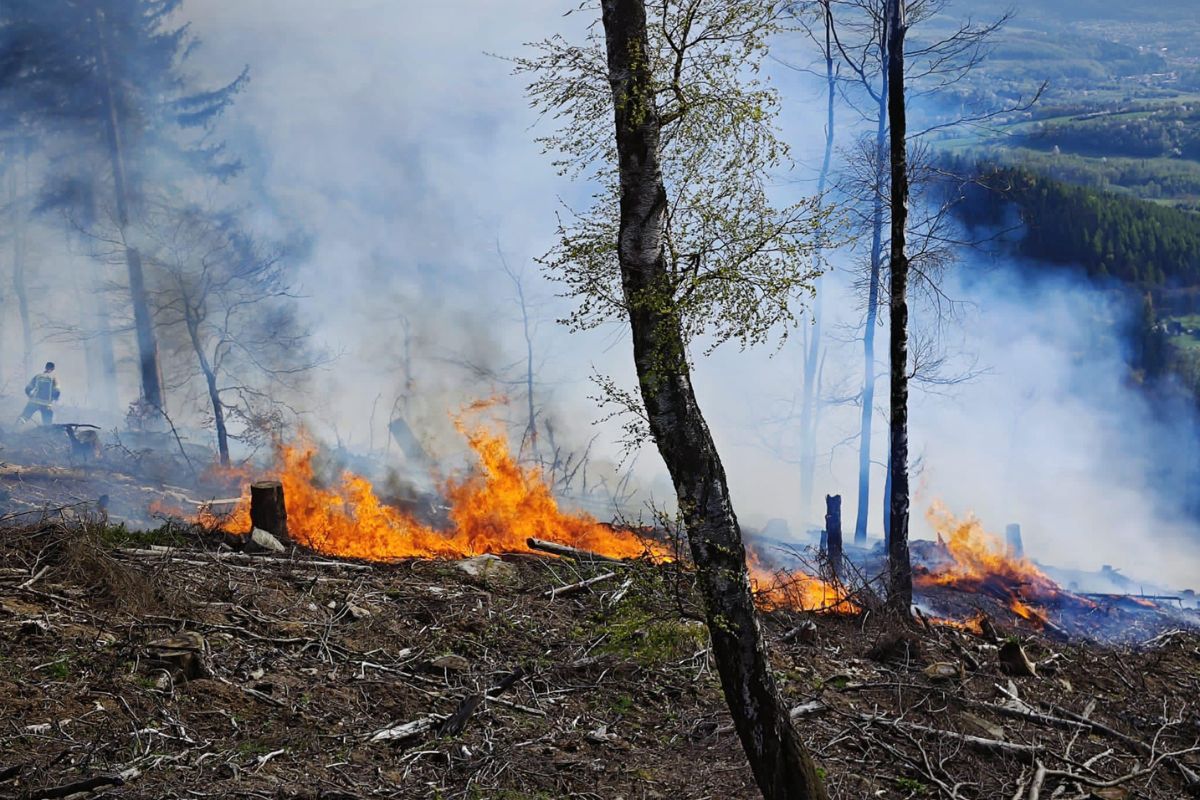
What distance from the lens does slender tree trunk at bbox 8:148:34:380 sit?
27.8 metres

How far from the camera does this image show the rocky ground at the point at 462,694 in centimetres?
610

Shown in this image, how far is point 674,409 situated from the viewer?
5453mm

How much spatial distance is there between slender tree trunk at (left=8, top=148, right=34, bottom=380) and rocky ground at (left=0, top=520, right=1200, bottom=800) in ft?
74.2

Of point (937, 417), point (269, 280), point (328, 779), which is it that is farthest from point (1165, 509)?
point (328, 779)

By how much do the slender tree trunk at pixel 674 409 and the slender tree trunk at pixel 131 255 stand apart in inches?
845

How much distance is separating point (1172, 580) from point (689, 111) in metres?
25.8

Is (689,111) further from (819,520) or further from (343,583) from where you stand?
(819,520)

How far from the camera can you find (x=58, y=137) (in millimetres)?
24906

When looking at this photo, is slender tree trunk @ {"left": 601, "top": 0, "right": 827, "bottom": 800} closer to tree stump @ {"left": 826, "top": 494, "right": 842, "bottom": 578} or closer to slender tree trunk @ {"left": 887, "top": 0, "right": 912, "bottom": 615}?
slender tree trunk @ {"left": 887, "top": 0, "right": 912, "bottom": 615}

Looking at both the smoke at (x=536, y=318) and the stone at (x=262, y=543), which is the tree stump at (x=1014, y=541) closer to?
the smoke at (x=536, y=318)

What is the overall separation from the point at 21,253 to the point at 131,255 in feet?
29.8

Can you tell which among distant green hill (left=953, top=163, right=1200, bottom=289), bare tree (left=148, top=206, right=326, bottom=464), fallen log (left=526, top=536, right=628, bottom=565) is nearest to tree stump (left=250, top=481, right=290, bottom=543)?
fallen log (left=526, top=536, right=628, bottom=565)

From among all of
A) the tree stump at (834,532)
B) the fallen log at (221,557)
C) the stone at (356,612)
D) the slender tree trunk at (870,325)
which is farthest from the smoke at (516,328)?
the stone at (356,612)

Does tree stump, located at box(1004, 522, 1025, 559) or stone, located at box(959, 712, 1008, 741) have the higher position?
stone, located at box(959, 712, 1008, 741)
